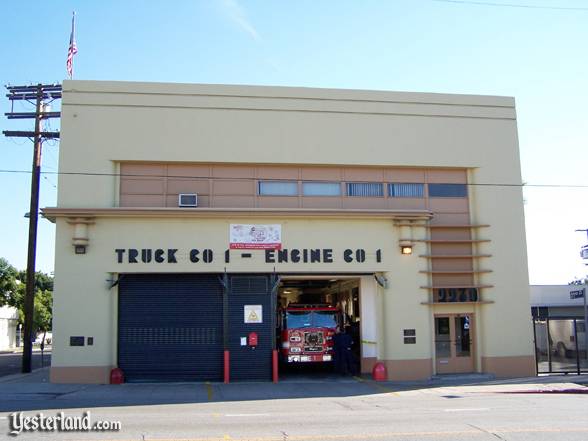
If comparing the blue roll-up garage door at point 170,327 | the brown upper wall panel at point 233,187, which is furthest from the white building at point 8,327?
the brown upper wall panel at point 233,187

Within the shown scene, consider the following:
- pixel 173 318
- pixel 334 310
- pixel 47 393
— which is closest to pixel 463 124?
pixel 334 310

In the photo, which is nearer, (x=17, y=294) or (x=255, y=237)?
(x=255, y=237)

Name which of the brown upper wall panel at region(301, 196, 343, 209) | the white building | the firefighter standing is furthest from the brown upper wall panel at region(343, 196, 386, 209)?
the white building

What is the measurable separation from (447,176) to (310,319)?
7.51 metres

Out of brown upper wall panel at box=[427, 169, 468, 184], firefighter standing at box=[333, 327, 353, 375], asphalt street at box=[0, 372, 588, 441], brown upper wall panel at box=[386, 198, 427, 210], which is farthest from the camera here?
brown upper wall panel at box=[427, 169, 468, 184]

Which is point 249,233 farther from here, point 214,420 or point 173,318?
point 214,420

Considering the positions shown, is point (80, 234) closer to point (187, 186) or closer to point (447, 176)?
point (187, 186)

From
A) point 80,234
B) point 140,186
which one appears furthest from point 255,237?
point 80,234

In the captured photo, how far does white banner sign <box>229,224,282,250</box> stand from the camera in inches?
Answer: 883

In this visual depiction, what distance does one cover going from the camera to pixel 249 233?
2248 centimetres

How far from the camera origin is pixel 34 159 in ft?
91.7

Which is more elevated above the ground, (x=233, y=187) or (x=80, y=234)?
(x=233, y=187)

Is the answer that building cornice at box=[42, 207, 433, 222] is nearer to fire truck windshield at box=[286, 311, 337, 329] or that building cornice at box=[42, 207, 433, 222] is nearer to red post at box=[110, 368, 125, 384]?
fire truck windshield at box=[286, 311, 337, 329]

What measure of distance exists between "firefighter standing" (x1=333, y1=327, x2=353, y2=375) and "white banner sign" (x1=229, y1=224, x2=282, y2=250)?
4127 mm
